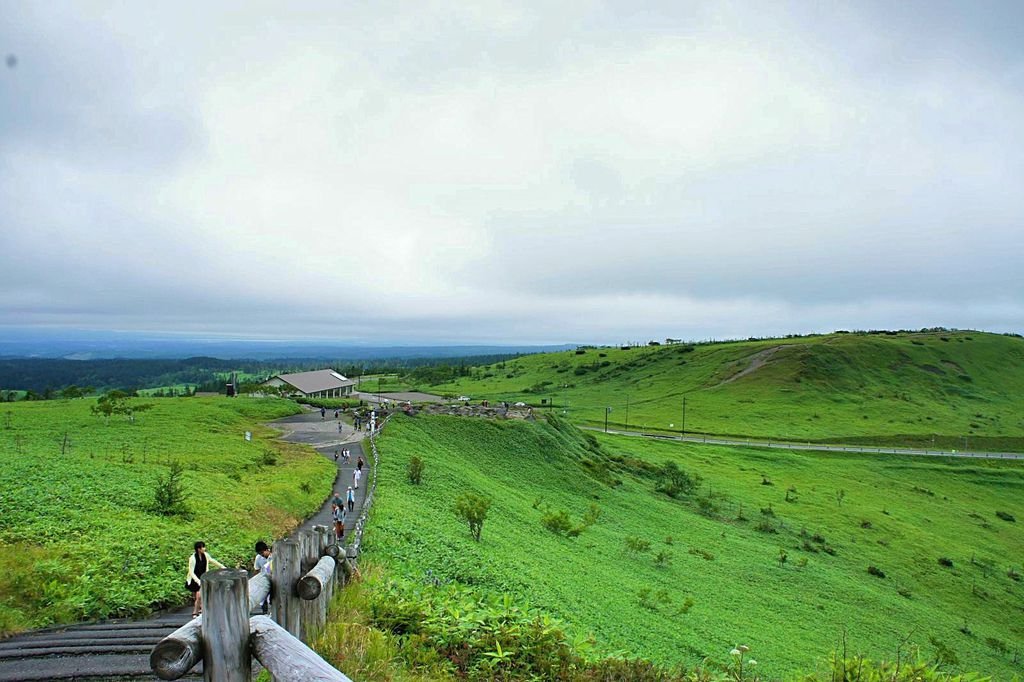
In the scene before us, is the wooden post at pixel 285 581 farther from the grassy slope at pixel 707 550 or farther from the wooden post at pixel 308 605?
the grassy slope at pixel 707 550

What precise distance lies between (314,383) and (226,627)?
110377mm

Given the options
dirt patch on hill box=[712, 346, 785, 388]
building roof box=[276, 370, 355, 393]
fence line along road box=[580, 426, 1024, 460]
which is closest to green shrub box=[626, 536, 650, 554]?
fence line along road box=[580, 426, 1024, 460]

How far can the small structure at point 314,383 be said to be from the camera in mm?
99812

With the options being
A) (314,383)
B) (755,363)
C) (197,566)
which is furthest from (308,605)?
(755,363)

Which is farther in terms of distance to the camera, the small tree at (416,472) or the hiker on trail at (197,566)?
the small tree at (416,472)

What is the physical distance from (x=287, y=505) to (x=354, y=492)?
5.13m

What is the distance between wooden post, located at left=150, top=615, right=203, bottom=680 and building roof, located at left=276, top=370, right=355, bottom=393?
3965 inches

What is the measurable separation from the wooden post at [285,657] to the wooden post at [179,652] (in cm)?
40

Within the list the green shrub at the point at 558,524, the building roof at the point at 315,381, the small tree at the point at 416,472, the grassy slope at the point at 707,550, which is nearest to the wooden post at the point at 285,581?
the grassy slope at the point at 707,550

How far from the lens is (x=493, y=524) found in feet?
94.3

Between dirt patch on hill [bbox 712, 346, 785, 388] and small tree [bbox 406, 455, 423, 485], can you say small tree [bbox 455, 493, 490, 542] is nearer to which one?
small tree [bbox 406, 455, 423, 485]

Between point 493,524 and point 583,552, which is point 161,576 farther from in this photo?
point 583,552

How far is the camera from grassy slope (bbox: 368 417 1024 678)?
20.7 m

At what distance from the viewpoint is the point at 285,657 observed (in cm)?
413
